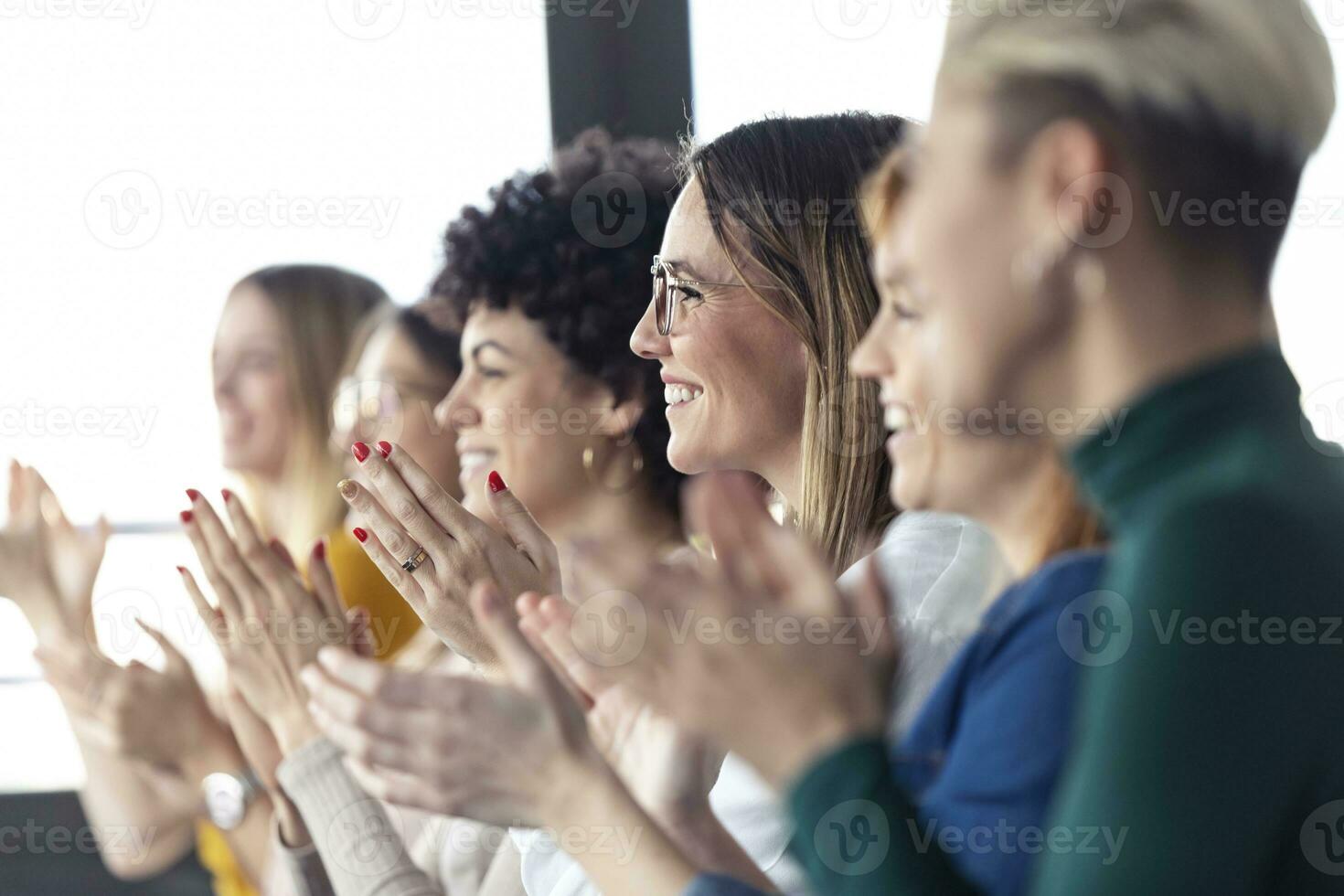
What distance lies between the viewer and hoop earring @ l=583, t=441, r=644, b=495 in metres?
1.81

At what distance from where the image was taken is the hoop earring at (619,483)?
1.81 metres

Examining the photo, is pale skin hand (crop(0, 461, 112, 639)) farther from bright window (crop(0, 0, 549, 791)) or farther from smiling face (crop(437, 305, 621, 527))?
bright window (crop(0, 0, 549, 791))

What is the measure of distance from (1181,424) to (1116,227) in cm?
9

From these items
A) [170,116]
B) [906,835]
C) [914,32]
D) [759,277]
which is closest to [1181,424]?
[906,835]

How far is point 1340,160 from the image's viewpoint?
1.83 meters

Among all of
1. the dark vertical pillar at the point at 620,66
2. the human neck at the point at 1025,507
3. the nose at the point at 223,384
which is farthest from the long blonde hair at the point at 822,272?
the nose at the point at 223,384

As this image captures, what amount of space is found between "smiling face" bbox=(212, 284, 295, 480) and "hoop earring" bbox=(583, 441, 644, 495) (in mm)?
776
